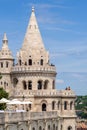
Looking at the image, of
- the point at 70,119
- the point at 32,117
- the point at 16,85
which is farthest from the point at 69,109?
the point at 32,117

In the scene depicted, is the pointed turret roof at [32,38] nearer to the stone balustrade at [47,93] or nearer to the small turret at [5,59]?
the small turret at [5,59]

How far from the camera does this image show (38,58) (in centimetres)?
12056

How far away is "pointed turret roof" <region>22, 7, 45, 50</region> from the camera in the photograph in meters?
121

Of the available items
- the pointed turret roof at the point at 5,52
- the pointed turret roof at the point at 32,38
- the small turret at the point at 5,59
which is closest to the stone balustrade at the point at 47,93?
the small turret at the point at 5,59

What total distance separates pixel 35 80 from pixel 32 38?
754 centimetres

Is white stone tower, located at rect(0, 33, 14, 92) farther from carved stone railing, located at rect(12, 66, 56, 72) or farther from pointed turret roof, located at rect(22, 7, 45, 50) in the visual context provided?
pointed turret roof, located at rect(22, 7, 45, 50)

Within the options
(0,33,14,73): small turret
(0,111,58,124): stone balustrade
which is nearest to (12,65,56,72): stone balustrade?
(0,33,14,73): small turret

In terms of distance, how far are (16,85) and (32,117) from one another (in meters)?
22.9

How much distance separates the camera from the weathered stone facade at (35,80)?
11875 centimetres

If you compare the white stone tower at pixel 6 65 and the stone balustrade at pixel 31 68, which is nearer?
the stone balustrade at pixel 31 68

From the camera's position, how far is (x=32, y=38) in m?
122

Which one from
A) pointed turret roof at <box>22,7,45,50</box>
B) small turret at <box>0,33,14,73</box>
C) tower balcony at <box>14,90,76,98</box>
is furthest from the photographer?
small turret at <box>0,33,14,73</box>

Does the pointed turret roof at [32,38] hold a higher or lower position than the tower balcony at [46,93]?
higher

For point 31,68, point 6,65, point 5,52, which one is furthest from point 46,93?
point 5,52
